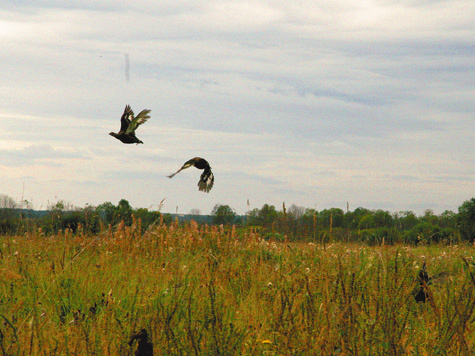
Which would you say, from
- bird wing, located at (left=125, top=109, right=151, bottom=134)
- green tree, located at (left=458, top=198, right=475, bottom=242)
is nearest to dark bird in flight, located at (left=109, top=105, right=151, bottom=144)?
bird wing, located at (left=125, top=109, right=151, bottom=134)

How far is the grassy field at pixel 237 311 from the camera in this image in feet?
7.80

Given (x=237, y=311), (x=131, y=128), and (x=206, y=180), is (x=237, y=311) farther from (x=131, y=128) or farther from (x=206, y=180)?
(x=131, y=128)

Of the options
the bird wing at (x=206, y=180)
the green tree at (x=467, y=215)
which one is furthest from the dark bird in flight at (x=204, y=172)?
the green tree at (x=467, y=215)

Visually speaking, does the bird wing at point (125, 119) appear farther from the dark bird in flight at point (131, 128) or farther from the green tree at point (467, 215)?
the green tree at point (467, 215)

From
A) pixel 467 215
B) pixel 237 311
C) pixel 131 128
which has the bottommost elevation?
pixel 237 311

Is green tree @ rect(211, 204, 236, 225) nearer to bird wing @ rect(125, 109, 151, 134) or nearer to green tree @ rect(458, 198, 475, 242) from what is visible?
bird wing @ rect(125, 109, 151, 134)

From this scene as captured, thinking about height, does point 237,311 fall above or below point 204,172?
below

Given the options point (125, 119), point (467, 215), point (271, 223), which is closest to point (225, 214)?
point (271, 223)

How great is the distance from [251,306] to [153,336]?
1218mm

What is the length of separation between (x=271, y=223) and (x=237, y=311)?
4.28m

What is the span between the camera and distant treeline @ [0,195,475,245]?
19.5 ft

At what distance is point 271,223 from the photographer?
7574 millimetres

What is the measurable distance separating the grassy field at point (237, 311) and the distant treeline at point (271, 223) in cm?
55

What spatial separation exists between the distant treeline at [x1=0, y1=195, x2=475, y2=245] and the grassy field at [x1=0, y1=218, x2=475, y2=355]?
0.55 metres
